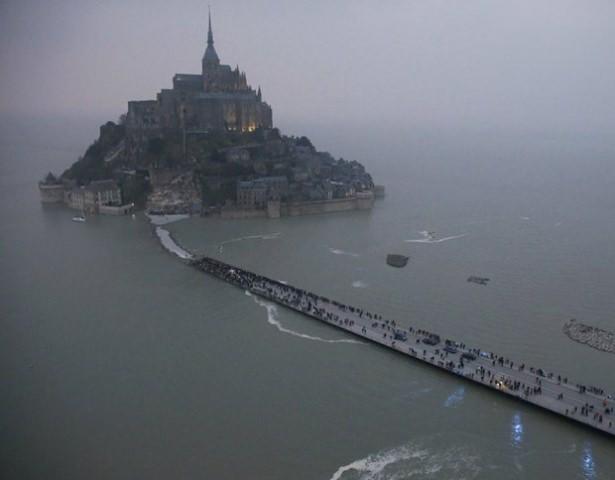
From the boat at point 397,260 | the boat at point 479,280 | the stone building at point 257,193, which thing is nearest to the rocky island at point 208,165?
the stone building at point 257,193

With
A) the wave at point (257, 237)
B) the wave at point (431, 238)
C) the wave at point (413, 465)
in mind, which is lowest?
the wave at point (413, 465)

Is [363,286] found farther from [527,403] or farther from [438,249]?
[527,403]

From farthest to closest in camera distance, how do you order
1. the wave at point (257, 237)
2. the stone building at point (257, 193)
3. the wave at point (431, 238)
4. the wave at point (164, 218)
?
the stone building at point (257, 193)
the wave at point (164, 218)
the wave at point (257, 237)
the wave at point (431, 238)

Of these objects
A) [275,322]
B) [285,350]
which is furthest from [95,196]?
[285,350]

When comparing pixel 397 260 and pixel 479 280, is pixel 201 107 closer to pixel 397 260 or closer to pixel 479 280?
pixel 397 260

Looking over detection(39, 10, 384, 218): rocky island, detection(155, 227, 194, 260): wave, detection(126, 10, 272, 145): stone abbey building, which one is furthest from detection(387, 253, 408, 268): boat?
detection(126, 10, 272, 145): stone abbey building

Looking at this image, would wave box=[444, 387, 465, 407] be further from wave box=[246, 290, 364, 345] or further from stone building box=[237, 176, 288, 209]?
stone building box=[237, 176, 288, 209]

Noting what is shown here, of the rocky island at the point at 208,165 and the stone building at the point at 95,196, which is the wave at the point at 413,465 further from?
the stone building at the point at 95,196
